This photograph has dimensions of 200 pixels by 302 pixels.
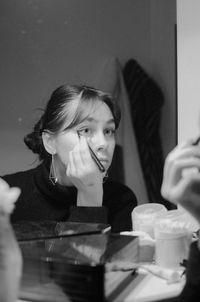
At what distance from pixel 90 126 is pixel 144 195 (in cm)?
41

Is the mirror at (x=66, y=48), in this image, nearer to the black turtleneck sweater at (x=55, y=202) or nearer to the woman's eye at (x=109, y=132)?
the black turtleneck sweater at (x=55, y=202)

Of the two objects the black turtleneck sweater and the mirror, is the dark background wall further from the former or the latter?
the black turtleneck sweater

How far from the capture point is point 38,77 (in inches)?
47.7

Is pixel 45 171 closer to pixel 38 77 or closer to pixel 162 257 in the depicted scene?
pixel 38 77

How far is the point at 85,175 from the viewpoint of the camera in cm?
90

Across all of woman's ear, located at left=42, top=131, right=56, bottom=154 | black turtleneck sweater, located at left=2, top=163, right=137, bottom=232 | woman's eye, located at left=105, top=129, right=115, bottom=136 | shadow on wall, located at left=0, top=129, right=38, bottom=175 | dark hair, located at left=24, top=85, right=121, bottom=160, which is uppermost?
dark hair, located at left=24, top=85, right=121, bottom=160

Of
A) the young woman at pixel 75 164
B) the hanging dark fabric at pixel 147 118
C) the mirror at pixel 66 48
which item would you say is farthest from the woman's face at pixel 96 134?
the hanging dark fabric at pixel 147 118

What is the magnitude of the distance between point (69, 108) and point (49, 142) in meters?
0.10

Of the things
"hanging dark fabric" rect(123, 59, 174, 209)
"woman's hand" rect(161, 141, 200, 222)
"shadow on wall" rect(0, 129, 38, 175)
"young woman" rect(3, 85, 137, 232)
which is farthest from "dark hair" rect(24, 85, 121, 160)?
"woman's hand" rect(161, 141, 200, 222)

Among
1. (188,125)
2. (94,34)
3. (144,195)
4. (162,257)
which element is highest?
(94,34)

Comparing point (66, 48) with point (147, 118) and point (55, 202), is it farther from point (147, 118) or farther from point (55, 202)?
point (55, 202)

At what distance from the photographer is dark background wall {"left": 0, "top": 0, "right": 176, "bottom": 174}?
1.21 metres

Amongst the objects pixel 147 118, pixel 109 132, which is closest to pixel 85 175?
pixel 109 132

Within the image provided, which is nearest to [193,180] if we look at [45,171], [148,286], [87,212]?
[148,286]
